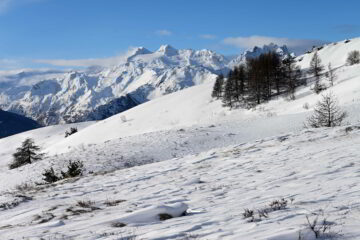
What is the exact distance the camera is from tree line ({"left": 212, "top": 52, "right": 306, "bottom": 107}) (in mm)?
58531

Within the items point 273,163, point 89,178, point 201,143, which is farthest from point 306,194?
point 201,143

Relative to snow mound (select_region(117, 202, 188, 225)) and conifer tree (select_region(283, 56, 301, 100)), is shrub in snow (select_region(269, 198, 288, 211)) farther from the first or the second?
conifer tree (select_region(283, 56, 301, 100))

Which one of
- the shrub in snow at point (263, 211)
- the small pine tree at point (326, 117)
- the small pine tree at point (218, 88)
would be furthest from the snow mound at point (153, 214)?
the small pine tree at point (218, 88)

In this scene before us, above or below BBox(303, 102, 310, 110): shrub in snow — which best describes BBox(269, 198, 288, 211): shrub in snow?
below

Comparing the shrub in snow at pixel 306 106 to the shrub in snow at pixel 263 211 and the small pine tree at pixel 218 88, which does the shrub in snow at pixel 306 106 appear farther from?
the shrub in snow at pixel 263 211

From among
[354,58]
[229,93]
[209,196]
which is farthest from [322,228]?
[354,58]

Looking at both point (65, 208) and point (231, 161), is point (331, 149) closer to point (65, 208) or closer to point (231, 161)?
point (231, 161)

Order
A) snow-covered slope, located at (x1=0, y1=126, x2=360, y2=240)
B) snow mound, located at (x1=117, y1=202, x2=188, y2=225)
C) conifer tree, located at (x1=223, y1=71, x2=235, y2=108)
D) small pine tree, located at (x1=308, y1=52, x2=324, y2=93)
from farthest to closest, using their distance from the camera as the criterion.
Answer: conifer tree, located at (x1=223, y1=71, x2=235, y2=108), small pine tree, located at (x1=308, y1=52, x2=324, y2=93), snow mound, located at (x1=117, y1=202, x2=188, y2=225), snow-covered slope, located at (x1=0, y1=126, x2=360, y2=240)

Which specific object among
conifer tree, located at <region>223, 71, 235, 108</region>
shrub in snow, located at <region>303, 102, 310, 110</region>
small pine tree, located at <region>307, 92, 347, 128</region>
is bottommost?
small pine tree, located at <region>307, 92, 347, 128</region>

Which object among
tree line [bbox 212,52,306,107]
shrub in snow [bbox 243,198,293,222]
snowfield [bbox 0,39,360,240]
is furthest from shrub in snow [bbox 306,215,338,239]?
tree line [bbox 212,52,306,107]

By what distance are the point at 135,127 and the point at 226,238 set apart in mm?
57749

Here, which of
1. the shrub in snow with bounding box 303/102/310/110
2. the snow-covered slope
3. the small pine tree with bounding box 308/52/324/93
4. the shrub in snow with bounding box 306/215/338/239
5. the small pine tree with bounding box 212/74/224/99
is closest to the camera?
the shrub in snow with bounding box 306/215/338/239

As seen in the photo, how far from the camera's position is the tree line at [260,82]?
2304 inches

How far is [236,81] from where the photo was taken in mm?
64375
